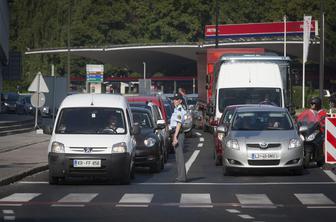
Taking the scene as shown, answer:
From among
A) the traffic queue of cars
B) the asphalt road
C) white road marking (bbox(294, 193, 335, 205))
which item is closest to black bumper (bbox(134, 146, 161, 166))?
the asphalt road

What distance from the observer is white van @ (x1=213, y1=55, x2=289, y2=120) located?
33219 mm

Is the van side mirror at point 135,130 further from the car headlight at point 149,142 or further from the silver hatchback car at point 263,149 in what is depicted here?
the car headlight at point 149,142

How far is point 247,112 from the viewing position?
24.6 metres

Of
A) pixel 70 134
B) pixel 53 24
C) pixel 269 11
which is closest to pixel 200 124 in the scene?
pixel 70 134

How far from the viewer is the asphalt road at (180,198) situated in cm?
1492

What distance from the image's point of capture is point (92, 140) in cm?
2052

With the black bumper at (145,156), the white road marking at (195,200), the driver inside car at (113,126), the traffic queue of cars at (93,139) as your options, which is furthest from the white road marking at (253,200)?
the black bumper at (145,156)

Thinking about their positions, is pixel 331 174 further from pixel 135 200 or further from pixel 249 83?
pixel 249 83

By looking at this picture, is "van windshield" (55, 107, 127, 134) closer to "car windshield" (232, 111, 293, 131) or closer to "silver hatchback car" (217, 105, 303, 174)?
"silver hatchback car" (217, 105, 303, 174)

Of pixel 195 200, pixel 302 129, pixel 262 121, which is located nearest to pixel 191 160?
pixel 262 121

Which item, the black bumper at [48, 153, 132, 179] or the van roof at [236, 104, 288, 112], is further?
the van roof at [236, 104, 288, 112]

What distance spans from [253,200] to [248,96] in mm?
16274

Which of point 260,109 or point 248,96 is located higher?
point 260,109

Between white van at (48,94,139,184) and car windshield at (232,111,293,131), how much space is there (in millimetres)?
3509
